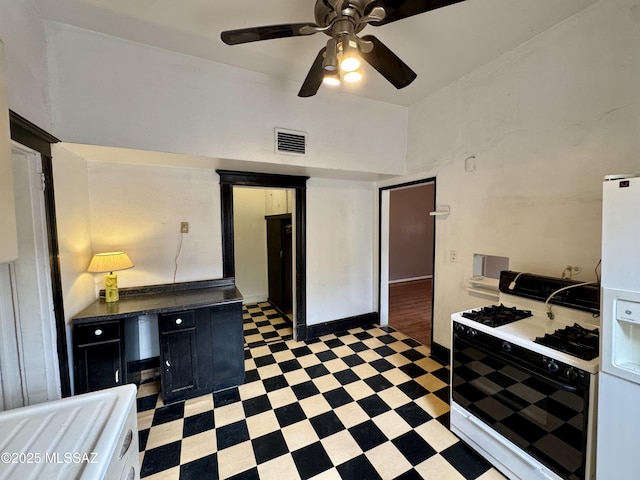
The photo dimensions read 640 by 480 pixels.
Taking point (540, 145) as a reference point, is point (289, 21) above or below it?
above

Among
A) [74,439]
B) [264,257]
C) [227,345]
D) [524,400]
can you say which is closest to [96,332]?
[227,345]

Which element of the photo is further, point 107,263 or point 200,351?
point 200,351

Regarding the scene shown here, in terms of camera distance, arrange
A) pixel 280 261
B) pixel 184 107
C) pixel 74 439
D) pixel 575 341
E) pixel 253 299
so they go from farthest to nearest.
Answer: pixel 253 299
pixel 280 261
pixel 184 107
pixel 575 341
pixel 74 439

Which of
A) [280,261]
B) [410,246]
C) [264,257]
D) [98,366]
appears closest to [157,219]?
[98,366]

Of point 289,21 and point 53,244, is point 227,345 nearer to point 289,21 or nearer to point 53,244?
point 53,244

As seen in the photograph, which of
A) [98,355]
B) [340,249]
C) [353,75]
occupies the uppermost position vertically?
[353,75]

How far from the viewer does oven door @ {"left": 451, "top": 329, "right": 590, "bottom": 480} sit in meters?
1.26

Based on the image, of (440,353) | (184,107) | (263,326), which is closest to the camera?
(184,107)

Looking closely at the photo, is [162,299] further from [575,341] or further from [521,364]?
[575,341]

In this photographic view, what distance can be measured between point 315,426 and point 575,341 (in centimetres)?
171

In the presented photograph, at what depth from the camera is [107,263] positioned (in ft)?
7.00

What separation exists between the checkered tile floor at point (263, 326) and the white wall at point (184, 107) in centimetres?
222

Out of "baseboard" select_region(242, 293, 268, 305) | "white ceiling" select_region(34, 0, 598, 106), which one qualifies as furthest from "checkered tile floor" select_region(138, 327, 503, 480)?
"white ceiling" select_region(34, 0, 598, 106)

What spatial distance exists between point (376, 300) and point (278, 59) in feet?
10.4
